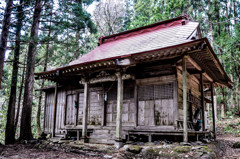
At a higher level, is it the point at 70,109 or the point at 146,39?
the point at 146,39

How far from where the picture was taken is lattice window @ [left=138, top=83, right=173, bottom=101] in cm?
939

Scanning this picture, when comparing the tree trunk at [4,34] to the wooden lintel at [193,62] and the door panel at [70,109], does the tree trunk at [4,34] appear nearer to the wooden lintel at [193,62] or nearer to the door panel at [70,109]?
the door panel at [70,109]

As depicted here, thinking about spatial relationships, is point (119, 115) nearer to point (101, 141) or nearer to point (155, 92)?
point (101, 141)

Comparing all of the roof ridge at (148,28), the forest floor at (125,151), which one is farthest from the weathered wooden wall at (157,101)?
the roof ridge at (148,28)

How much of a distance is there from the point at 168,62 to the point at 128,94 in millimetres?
2669

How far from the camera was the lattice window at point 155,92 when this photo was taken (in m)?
9.39

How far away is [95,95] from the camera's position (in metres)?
11.9

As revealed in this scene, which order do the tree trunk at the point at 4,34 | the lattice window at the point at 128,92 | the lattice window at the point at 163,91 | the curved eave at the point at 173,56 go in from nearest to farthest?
the curved eave at the point at 173,56, the tree trunk at the point at 4,34, the lattice window at the point at 163,91, the lattice window at the point at 128,92

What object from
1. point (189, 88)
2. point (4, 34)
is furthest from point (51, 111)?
point (189, 88)

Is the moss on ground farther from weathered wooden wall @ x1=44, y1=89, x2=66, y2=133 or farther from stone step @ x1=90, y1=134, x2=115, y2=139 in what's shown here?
weathered wooden wall @ x1=44, y1=89, x2=66, y2=133

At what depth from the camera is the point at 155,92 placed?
973 centimetres

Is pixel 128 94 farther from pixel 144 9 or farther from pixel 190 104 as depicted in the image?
pixel 144 9

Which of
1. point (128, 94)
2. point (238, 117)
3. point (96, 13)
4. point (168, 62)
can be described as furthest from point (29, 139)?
point (238, 117)

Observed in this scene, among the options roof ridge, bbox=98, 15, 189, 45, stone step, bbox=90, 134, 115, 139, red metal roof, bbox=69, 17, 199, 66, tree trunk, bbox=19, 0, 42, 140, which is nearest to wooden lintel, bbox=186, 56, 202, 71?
red metal roof, bbox=69, 17, 199, 66
